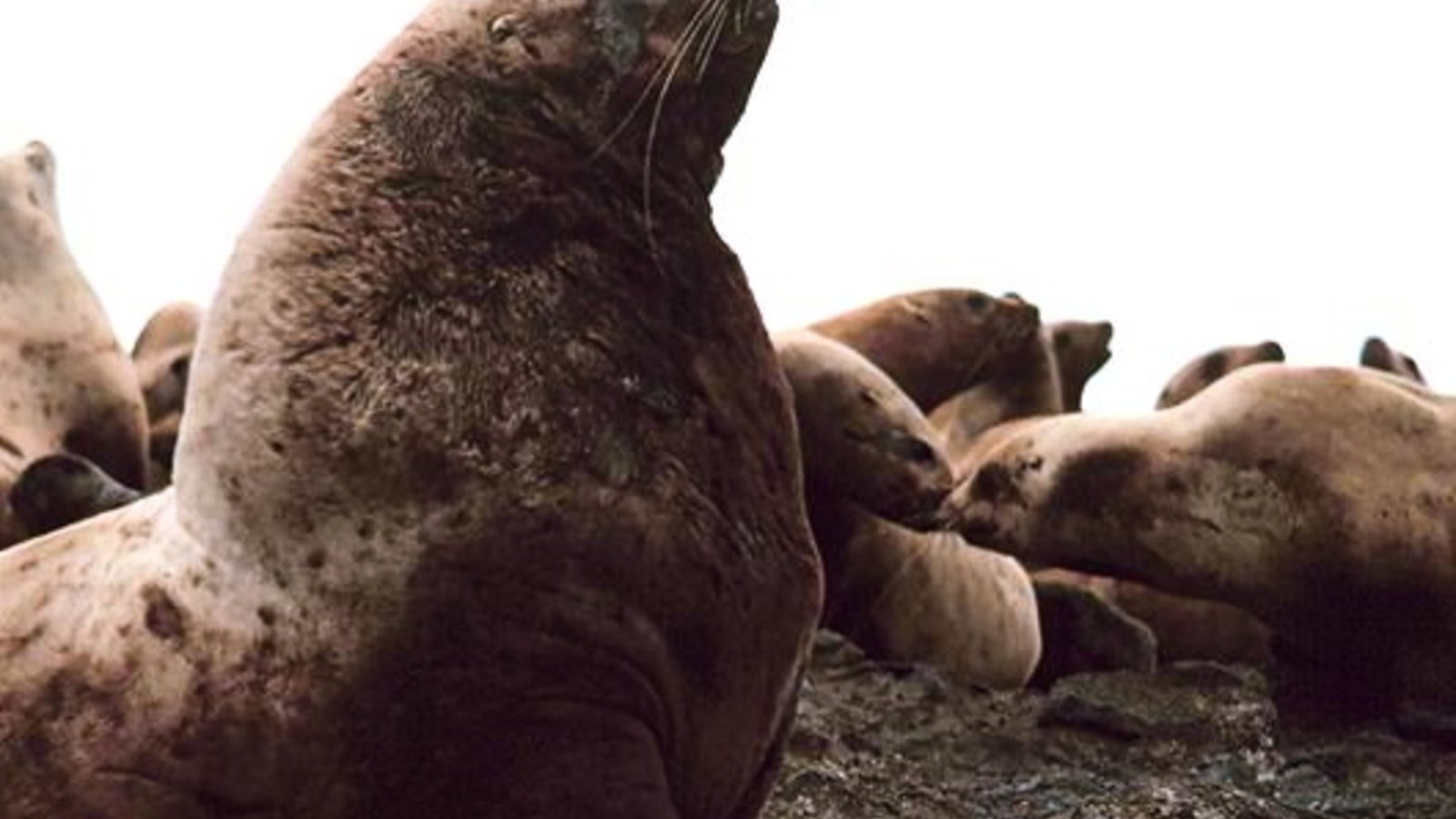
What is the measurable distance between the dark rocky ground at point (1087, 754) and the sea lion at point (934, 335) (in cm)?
172

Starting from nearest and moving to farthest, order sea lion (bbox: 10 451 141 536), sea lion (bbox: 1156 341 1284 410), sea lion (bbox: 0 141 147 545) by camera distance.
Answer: sea lion (bbox: 10 451 141 536) < sea lion (bbox: 0 141 147 545) < sea lion (bbox: 1156 341 1284 410)

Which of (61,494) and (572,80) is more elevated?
(572,80)

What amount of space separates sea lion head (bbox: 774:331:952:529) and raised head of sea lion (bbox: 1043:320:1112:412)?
3316mm

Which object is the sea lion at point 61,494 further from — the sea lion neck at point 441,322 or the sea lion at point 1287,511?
the sea lion neck at point 441,322

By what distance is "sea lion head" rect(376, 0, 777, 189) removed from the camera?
3.38m

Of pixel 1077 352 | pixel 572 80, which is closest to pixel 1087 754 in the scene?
pixel 572 80

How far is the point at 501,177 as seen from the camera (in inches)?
132

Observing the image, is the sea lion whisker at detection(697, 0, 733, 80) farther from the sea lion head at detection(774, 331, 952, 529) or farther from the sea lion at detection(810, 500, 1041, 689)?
the sea lion at detection(810, 500, 1041, 689)

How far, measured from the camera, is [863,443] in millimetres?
6488

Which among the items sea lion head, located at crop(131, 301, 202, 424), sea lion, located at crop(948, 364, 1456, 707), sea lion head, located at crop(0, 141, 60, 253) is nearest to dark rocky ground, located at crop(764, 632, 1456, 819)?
sea lion, located at crop(948, 364, 1456, 707)

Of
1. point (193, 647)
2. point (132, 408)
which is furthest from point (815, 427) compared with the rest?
point (193, 647)

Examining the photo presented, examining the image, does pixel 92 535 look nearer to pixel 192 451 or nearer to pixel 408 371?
pixel 192 451

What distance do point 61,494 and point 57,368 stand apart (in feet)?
5.32

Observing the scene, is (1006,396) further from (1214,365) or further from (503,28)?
(503,28)
